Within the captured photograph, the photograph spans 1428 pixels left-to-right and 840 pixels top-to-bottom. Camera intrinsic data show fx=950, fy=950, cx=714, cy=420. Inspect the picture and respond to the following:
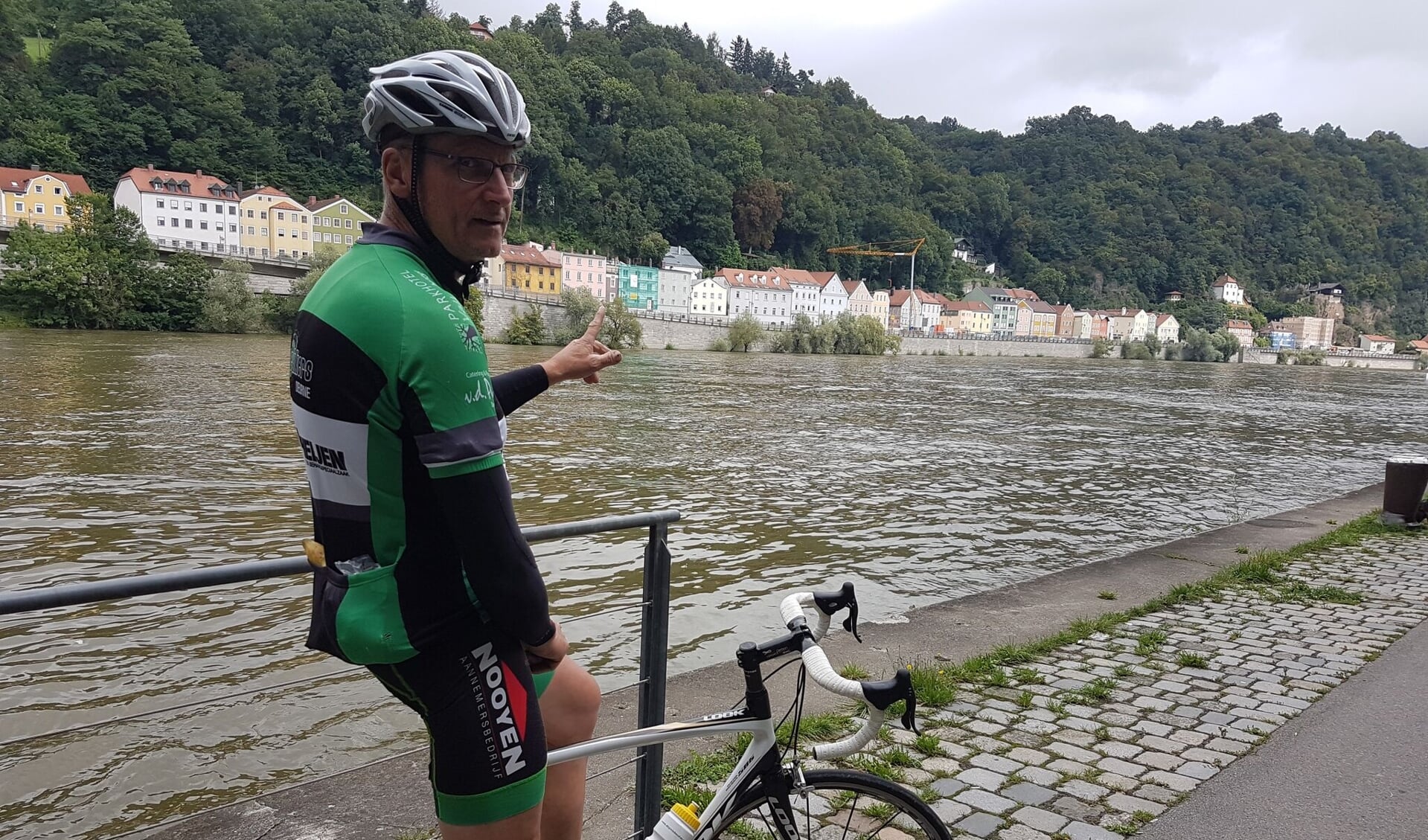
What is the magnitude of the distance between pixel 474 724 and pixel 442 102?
1122mm

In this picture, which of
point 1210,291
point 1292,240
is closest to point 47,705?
point 1210,291

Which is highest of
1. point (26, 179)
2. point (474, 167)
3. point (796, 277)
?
point (26, 179)

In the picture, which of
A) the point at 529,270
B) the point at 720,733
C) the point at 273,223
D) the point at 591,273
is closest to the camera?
the point at 720,733

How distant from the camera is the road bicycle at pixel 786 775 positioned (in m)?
2.22

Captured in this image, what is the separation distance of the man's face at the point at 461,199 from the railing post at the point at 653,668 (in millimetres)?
1417

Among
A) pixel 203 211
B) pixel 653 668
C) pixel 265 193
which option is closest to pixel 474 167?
pixel 653 668

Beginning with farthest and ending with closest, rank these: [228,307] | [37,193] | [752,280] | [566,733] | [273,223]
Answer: [752,280]
[273,223]
[37,193]
[228,307]
[566,733]

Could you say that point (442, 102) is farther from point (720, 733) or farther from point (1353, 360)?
point (1353, 360)

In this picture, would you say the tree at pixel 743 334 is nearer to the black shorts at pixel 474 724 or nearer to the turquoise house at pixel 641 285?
the turquoise house at pixel 641 285

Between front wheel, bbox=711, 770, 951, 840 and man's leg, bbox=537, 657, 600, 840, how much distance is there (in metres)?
0.37

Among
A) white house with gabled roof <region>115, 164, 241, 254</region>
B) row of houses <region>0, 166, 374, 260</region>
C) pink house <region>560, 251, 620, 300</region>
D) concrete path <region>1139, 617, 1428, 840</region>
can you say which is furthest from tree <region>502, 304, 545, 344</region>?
concrete path <region>1139, 617, 1428, 840</region>

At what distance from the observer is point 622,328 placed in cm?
6981

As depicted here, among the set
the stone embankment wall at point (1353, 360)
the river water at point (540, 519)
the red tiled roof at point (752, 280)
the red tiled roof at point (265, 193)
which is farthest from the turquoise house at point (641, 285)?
the river water at point (540, 519)

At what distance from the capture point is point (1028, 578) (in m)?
9.89
